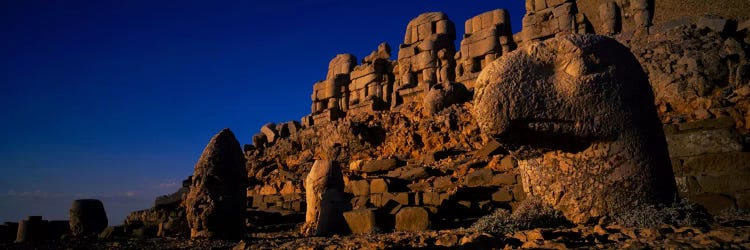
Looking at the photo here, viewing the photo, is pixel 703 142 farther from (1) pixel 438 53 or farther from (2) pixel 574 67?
(1) pixel 438 53

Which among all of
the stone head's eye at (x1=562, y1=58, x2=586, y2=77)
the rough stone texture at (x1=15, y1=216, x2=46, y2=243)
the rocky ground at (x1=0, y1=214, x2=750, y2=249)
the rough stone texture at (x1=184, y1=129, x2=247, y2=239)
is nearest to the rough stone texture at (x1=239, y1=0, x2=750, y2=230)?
the stone head's eye at (x1=562, y1=58, x2=586, y2=77)

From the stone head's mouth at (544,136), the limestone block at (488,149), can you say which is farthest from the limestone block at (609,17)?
the stone head's mouth at (544,136)

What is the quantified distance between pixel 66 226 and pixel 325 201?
26.1 ft

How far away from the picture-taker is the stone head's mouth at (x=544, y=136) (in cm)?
384

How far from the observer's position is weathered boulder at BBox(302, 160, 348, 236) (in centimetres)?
772

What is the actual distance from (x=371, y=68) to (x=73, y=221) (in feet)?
40.3

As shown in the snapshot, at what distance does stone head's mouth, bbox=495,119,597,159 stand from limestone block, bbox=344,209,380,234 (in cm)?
319

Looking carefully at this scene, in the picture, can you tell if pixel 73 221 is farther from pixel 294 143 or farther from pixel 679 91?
pixel 679 91

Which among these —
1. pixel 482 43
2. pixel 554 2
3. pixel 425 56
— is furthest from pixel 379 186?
pixel 425 56

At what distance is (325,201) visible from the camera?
7961mm

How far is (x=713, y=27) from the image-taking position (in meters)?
11.0

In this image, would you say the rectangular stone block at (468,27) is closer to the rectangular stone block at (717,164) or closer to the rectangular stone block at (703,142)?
the rectangular stone block at (703,142)

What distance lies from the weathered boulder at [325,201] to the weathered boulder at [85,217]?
252 inches

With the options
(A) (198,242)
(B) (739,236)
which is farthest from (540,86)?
(A) (198,242)
